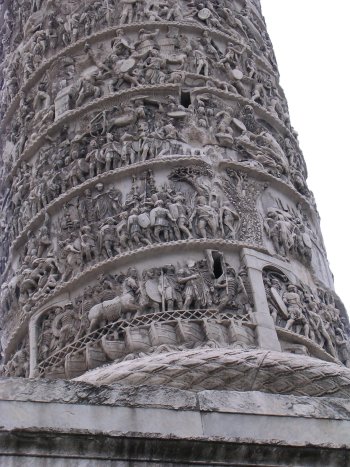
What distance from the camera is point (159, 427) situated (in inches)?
168

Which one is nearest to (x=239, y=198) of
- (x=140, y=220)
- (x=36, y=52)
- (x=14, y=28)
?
(x=140, y=220)

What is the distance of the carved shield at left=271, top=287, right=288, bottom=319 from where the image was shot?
276 inches

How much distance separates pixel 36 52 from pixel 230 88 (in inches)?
69.9

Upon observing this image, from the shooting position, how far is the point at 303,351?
6.91m

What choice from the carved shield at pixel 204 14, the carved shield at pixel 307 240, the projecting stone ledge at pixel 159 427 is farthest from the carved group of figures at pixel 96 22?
the projecting stone ledge at pixel 159 427

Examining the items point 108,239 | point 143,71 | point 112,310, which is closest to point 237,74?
point 143,71

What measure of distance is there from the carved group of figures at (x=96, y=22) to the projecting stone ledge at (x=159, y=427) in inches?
200

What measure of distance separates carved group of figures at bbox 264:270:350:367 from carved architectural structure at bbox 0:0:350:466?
0.04 ft

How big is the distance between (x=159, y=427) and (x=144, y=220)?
3.15 metres

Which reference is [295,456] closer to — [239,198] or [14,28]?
[239,198]

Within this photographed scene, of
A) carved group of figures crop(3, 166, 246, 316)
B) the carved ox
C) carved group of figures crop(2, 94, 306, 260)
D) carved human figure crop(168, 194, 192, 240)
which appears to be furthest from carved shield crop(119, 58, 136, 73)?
the carved ox

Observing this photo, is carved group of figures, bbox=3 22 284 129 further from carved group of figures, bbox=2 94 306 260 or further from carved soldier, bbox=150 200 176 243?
carved soldier, bbox=150 200 176 243

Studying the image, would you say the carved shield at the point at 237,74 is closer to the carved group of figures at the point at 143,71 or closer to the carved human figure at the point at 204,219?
the carved group of figures at the point at 143,71

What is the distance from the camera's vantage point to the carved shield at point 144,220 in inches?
287
